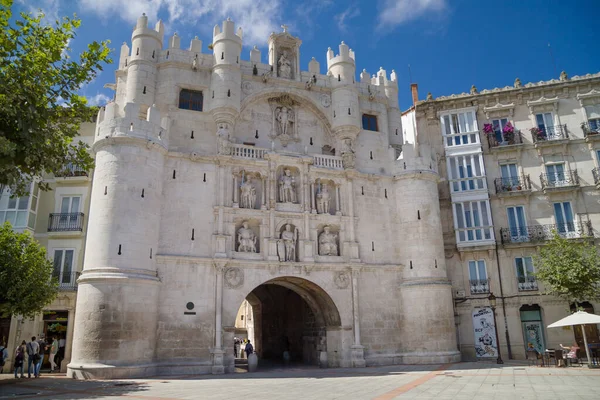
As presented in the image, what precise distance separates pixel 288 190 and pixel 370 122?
8.45m

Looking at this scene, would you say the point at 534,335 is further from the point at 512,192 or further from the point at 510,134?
the point at 510,134

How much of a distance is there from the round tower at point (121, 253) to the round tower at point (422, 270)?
1432 cm

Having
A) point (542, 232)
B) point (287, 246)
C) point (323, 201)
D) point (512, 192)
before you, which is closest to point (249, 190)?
point (287, 246)

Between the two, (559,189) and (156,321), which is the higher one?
(559,189)

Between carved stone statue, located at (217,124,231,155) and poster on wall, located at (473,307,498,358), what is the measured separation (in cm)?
1831

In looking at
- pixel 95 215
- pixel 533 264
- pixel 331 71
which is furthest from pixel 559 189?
pixel 95 215

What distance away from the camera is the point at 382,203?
30.2m

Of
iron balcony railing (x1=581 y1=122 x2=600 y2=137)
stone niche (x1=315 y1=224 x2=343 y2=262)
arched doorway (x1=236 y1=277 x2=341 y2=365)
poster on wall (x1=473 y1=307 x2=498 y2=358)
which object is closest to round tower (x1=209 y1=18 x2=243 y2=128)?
stone niche (x1=315 y1=224 x2=343 y2=262)

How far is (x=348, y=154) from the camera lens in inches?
1175

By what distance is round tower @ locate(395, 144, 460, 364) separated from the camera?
27.5 metres

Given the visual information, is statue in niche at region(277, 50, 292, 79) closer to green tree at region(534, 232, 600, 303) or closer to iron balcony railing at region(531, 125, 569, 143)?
iron balcony railing at region(531, 125, 569, 143)

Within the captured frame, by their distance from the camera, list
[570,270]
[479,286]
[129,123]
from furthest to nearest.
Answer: [479,286] < [570,270] < [129,123]

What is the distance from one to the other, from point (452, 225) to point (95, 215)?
72.0ft

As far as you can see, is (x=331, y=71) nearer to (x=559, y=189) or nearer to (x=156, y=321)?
(x=559, y=189)
